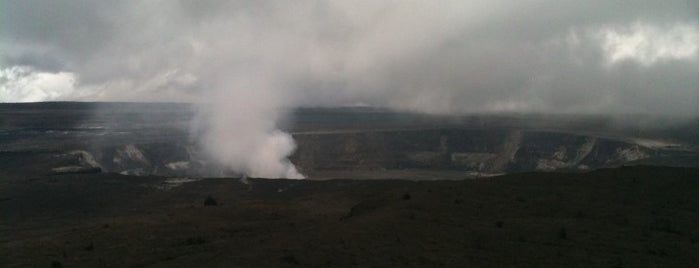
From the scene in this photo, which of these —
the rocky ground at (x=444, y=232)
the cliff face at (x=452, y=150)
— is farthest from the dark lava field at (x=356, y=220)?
the cliff face at (x=452, y=150)

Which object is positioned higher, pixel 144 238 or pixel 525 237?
pixel 525 237

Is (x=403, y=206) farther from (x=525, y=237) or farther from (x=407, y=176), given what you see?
(x=407, y=176)

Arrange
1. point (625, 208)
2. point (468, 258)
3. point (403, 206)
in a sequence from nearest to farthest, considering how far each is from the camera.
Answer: point (468, 258) < point (625, 208) < point (403, 206)

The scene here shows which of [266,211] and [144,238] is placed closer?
[144,238]

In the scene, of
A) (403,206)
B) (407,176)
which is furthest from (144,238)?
(407,176)

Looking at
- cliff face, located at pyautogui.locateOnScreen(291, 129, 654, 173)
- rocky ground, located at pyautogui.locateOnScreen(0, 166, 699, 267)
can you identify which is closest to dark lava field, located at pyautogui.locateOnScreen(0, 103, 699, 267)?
rocky ground, located at pyautogui.locateOnScreen(0, 166, 699, 267)

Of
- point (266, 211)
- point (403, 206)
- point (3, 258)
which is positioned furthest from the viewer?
point (266, 211)

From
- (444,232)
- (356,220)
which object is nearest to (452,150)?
(356,220)

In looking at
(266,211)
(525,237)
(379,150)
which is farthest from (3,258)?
(379,150)

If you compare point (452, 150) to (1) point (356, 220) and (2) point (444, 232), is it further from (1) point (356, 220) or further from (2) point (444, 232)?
(2) point (444, 232)
